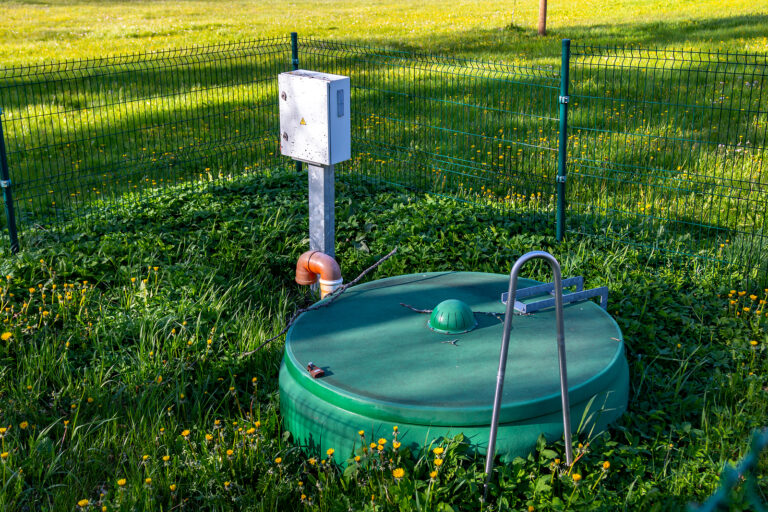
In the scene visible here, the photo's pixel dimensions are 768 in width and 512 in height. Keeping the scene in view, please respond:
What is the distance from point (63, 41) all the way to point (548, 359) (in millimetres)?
16567

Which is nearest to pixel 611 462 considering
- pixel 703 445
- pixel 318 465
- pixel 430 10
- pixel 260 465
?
pixel 703 445

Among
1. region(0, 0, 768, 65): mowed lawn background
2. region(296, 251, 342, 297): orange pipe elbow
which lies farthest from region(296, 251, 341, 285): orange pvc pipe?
region(0, 0, 768, 65): mowed lawn background

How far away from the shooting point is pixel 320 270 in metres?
5.04

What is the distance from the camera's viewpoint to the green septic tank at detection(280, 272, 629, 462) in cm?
351

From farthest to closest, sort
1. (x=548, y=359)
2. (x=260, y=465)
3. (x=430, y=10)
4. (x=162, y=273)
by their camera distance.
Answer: (x=430, y=10)
(x=162, y=273)
(x=548, y=359)
(x=260, y=465)

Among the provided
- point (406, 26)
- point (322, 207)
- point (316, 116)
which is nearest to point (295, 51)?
point (316, 116)

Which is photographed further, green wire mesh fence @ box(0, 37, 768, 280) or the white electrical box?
green wire mesh fence @ box(0, 37, 768, 280)

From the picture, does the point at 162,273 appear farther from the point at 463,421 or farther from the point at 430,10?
the point at 430,10

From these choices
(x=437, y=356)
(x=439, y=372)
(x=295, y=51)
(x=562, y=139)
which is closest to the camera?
(x=439, y=372)

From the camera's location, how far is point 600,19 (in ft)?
62.9

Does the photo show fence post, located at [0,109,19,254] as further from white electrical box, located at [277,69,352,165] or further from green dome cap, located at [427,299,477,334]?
green dome cap, located at [427,299,477,334]

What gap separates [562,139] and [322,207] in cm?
200

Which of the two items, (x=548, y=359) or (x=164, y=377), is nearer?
(x=548, y=359)

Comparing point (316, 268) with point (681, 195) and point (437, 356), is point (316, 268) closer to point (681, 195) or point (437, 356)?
point (437, 356)
